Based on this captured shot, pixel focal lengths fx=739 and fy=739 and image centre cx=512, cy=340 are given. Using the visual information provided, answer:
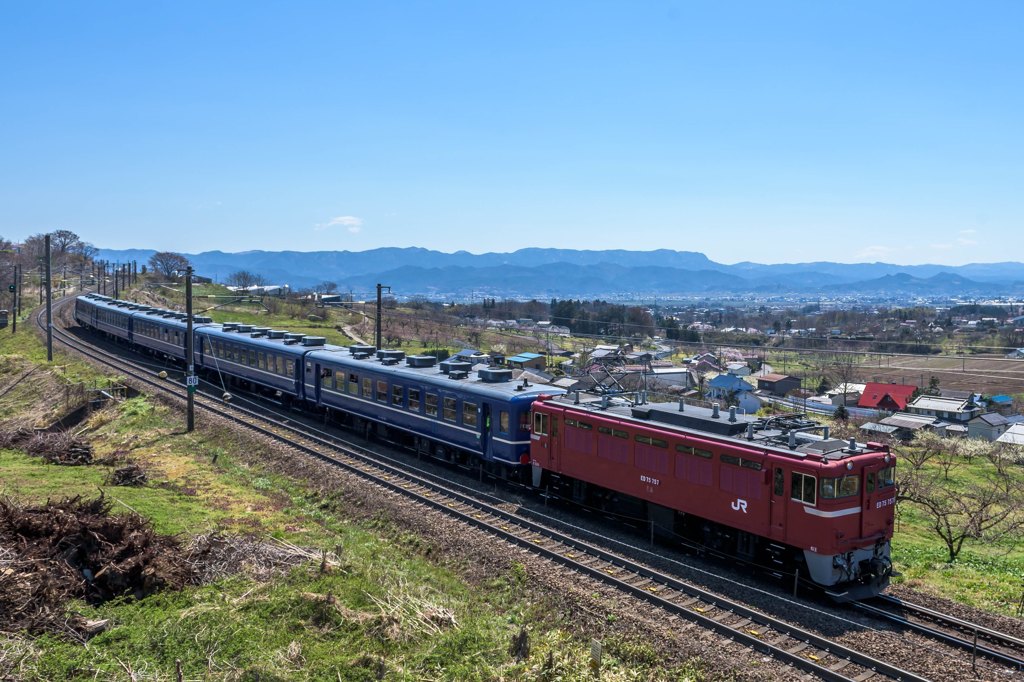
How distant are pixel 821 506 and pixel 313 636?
981cm

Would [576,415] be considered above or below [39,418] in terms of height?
above

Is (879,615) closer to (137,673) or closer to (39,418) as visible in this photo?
(137,673)

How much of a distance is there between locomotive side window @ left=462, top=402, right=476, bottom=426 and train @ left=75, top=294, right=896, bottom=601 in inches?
2.3

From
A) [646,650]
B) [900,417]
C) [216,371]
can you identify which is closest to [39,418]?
[216,371]

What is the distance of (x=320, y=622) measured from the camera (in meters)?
13.2

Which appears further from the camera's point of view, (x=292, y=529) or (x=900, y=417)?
(x=900, y=417)

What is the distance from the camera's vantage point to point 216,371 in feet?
140

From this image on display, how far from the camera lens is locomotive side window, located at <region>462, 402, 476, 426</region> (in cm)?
2389

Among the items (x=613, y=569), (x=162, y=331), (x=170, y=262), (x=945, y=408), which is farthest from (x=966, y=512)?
(x=170, y=262)

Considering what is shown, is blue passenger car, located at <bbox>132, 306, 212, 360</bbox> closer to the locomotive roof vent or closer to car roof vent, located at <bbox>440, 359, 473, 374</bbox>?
car roof vent, located at <bbox>440, 359, 473, 374</bbox>

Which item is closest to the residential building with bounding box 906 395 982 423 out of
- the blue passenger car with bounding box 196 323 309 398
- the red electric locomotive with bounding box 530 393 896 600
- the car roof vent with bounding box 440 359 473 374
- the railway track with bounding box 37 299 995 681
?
the car roof vent with bounding box 440 359 473 374

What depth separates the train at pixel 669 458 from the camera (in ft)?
48.6

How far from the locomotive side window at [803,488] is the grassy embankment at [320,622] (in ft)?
14.9

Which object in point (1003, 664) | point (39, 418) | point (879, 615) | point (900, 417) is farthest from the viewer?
point (900, 417)
